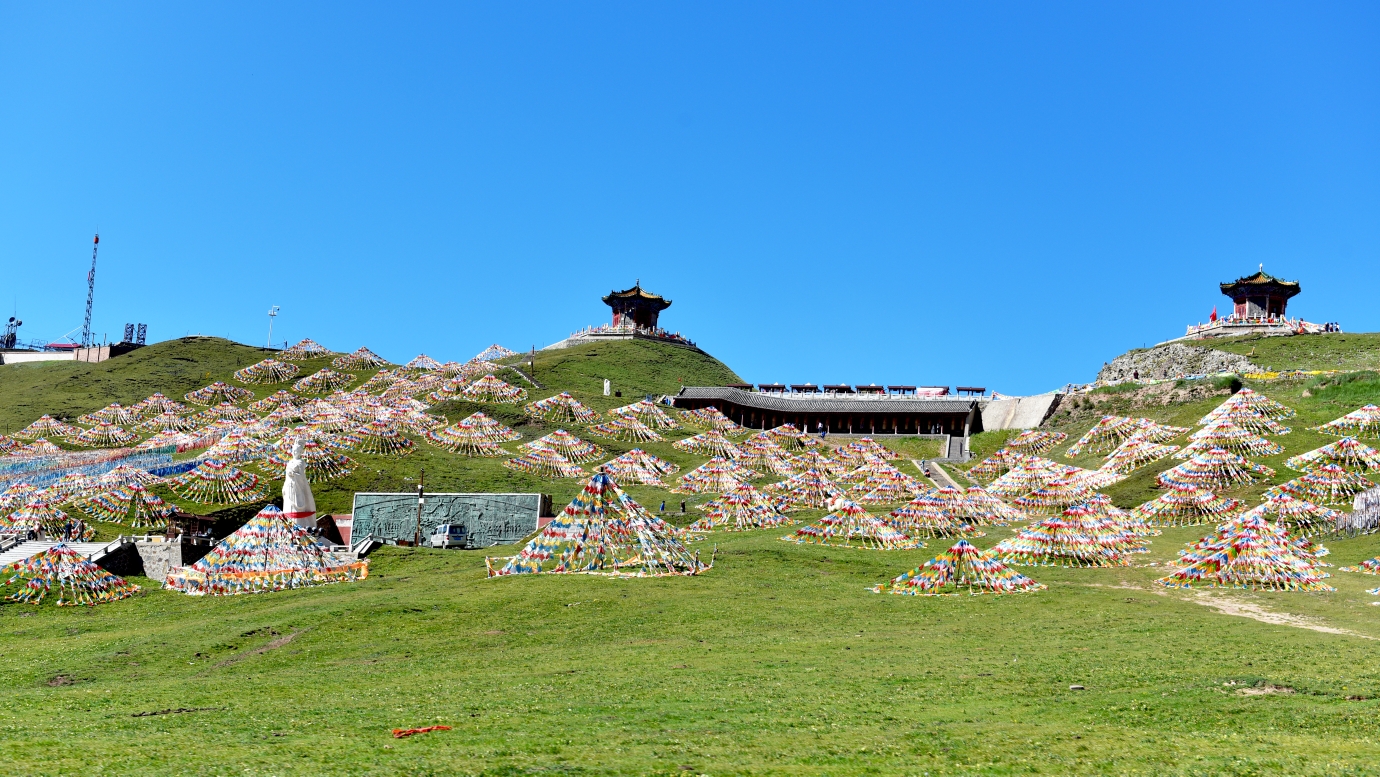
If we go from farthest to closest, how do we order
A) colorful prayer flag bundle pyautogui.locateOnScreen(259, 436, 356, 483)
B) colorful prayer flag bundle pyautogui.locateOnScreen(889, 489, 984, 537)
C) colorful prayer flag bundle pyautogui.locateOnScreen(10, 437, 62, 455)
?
colorful prayer flag bundle pyautogui.locateOnScreen(10, 437, 62, 455)
colorful prayer flag bundle pyautogui.locateOnScreen(259, 436, 356, 483)
colorful prayer flag bundle pyautogui.locateOnScreen(889, 489, 984, 537)

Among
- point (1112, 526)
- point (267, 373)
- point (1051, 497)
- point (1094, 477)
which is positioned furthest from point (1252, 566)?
point (267, 373)

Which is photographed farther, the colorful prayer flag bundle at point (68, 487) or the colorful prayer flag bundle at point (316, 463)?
the colorful prayer flag bundle at point (316, 463)

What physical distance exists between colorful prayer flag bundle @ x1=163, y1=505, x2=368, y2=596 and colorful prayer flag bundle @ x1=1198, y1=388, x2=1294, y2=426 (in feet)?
174

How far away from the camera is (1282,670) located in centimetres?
2150

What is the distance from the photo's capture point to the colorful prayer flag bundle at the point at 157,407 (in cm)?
10500

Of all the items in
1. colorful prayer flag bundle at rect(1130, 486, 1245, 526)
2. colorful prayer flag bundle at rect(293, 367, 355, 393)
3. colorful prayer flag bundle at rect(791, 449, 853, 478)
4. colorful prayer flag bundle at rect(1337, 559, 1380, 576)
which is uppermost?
colorful prayer flag bundle at rect(293, 367, 355, 393)

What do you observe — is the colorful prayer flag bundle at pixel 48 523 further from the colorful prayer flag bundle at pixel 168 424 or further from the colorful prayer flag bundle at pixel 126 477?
the colorful prayer flag bundle at pixel 168 424

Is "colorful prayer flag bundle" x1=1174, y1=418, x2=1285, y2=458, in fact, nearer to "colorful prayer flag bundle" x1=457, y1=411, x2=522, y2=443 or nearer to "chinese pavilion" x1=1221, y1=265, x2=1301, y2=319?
"colorful prayer flag bundle" x1=457, y1=411, x2=522, y2=443

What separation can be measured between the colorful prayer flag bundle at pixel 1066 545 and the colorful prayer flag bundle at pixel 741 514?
575 inches

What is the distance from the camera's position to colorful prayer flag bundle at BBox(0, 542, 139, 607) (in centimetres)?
3719

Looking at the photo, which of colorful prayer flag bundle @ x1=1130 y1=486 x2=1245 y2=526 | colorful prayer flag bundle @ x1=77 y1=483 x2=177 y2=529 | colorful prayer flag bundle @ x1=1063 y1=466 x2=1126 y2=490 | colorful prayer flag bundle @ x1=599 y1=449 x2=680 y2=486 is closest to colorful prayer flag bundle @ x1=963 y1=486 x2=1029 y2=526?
colorful prayer flag bundle @ x1=1130 y1=486 x2=1245 y2=526

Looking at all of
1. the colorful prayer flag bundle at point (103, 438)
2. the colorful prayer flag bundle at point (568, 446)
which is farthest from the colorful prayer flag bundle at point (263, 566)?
the colorful prayer flag bundle at point (103, 438)

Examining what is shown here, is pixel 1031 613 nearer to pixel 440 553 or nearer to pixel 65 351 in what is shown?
pixel 440 553

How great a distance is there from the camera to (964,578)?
3562cm
